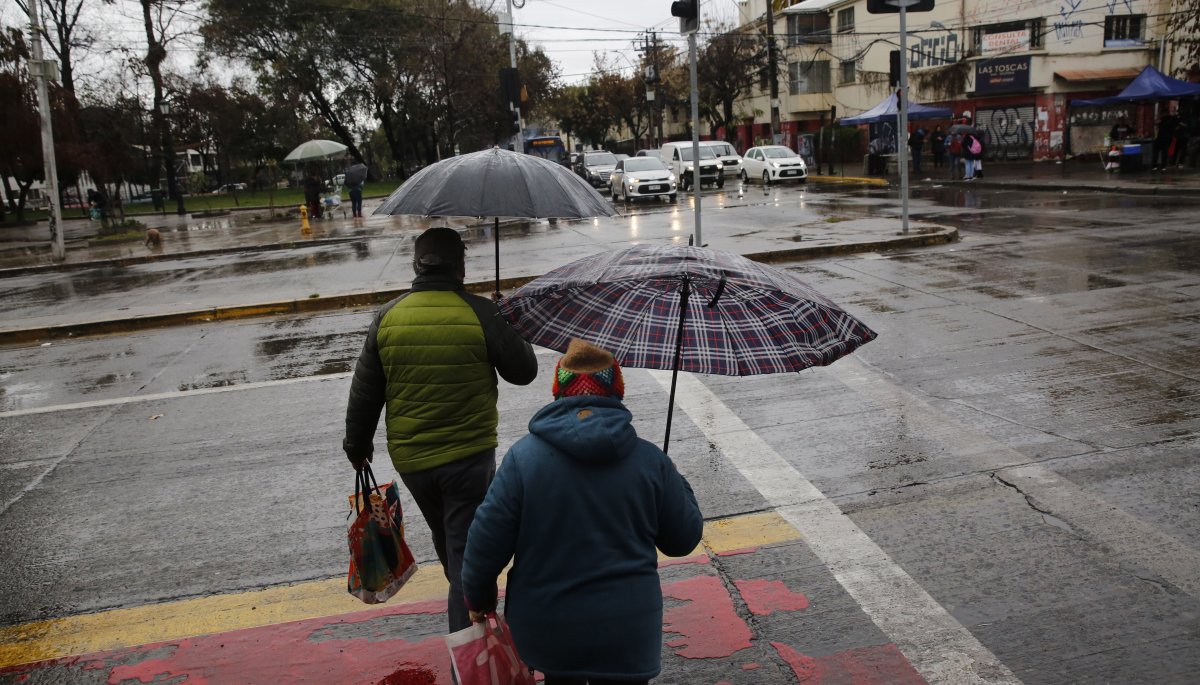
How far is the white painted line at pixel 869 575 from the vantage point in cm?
344

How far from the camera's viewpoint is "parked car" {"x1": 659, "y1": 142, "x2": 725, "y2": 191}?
34.2 meters

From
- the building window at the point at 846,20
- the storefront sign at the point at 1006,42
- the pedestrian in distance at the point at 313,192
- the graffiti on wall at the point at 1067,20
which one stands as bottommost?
the pedestrian in distance at the point at 313,192

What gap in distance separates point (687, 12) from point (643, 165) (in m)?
19.3

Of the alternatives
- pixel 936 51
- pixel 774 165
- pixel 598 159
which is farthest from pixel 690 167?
pixel 936 51

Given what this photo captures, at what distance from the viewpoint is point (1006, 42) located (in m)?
35.4

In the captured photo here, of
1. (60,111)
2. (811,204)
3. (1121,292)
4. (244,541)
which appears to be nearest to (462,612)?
(244,541)

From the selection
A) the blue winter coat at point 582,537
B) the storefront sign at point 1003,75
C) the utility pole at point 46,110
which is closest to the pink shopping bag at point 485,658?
the blue winter coat at point 582,537

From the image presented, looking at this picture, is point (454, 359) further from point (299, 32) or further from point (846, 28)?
point (299, 32)

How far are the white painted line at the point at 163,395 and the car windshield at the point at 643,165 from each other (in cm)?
2284

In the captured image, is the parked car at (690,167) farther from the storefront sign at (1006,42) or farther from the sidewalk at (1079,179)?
the storefront sign at (1006,42)

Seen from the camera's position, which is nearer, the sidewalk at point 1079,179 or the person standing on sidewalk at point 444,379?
the person standing on sidewalk at point 444,379

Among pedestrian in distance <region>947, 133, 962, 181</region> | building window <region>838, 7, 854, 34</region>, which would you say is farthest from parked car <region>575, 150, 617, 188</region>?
building window <region>838, 7, 854, 34</region>

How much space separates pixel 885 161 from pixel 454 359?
35.7m

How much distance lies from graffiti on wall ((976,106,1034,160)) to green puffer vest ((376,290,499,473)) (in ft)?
124
